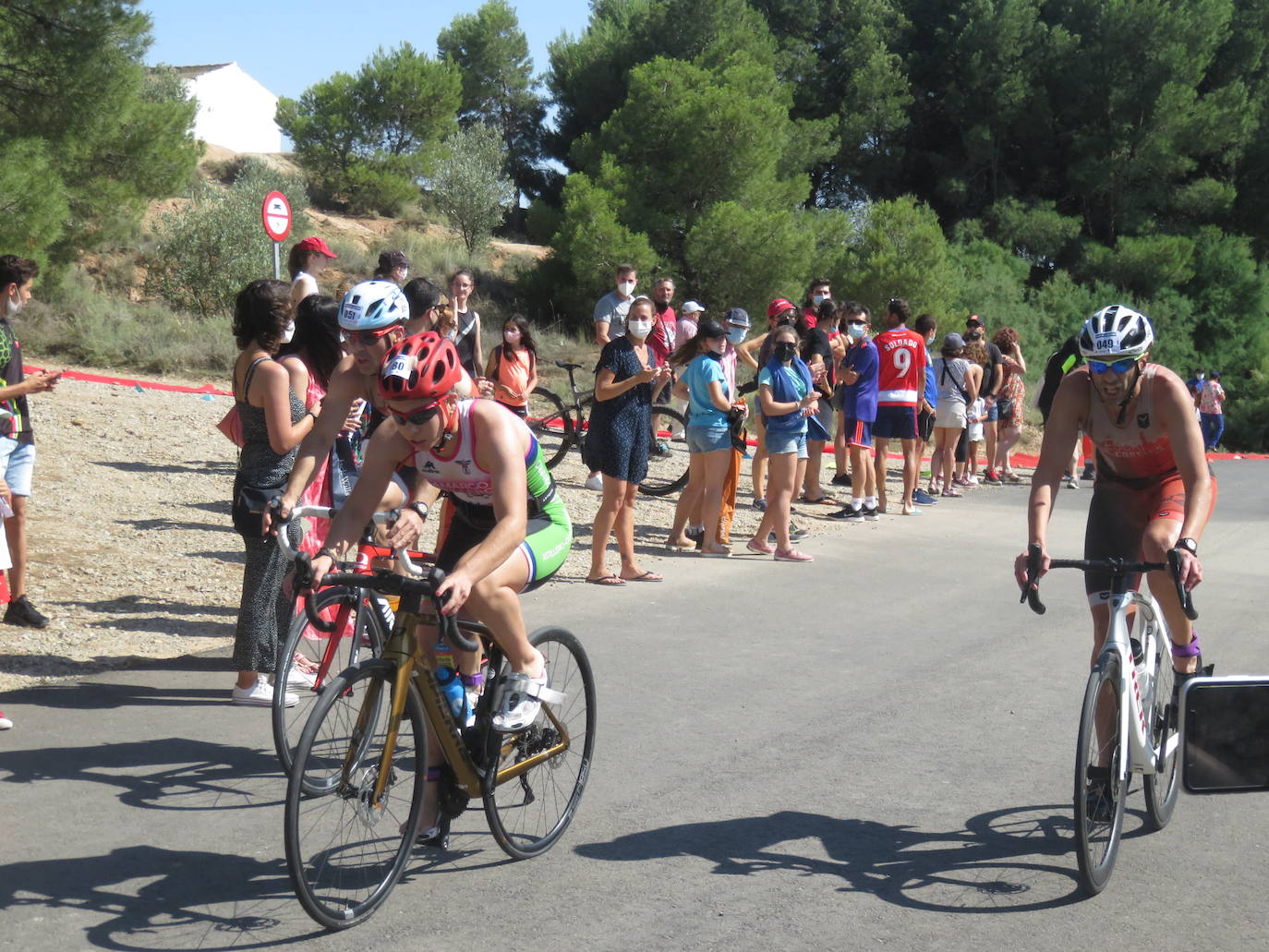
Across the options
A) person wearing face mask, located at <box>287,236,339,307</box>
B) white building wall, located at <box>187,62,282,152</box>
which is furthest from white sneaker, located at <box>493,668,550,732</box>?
white building wall, located at <box>187,62,282,152</box>

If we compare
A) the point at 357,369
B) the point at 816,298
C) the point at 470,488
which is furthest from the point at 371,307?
the point at 816,298

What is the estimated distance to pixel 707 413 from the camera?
420 inches

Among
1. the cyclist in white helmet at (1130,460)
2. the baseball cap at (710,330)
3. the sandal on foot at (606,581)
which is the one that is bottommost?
the sandal on foot at (606,581)

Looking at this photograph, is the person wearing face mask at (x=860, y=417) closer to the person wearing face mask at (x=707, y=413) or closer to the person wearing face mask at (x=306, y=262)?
the person wearing face mask at (x=707, y=413)

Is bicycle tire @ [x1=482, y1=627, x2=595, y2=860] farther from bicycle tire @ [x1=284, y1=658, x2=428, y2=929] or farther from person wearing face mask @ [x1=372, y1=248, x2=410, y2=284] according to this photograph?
person wearing face mask @ [x1=372, y1=248, x2=410, y2=284]

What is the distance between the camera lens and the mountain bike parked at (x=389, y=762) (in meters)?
3.96

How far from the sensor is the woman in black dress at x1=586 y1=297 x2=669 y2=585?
31.6 feet

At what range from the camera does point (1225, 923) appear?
4371 mm

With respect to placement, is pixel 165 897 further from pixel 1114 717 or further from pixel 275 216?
pixel 275 216

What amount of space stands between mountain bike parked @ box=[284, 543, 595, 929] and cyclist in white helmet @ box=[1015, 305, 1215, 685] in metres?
2.00

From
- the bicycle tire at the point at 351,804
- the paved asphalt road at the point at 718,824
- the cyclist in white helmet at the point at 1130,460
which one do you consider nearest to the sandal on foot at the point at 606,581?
the paved asphalt road at the point at 718,824

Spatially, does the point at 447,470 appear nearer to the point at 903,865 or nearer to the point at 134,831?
the point at 134,831

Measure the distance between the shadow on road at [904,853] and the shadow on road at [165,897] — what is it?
46.1 inches

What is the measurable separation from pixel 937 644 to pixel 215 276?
22156 millimetres
